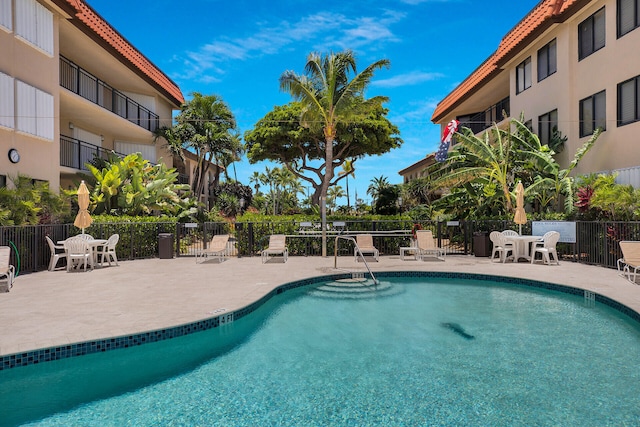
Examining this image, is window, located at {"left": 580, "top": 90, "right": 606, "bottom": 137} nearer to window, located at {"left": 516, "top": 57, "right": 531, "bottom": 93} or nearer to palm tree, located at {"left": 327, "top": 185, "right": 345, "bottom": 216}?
window, located at {"left": 516, "top": 57, "right": 531, "bottom": 93}

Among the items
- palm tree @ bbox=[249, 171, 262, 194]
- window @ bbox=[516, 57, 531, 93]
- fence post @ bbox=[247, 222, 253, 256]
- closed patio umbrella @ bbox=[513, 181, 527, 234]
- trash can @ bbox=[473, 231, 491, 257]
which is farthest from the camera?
palm tree @ bbox=[249, 171, 262, 194]

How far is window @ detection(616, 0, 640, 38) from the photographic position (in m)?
13.2

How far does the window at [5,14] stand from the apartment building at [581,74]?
63.2ft

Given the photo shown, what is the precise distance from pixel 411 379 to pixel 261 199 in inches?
2282

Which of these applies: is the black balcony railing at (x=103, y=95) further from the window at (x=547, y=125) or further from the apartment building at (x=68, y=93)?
the window at (x=547, y=125)

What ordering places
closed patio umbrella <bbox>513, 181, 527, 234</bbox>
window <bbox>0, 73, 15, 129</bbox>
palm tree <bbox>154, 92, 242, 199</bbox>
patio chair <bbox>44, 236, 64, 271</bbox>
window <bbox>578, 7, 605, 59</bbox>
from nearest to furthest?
patio chair <bbox>44, 236, 64, 271</bbox>
window <bbox>0, 73, 15, 129</bbox>
closed patio umbrella <bbox>513, 181, 527, 234</bbox>
window <bbox>578, 7, 605, 59</bbox>
palm tree <bbox>154, 92, 242, 199</bbox>

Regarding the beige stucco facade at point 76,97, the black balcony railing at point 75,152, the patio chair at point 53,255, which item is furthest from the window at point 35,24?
the patio chair at point 53,255

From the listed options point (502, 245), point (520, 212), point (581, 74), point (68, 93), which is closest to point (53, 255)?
point (68, 93)

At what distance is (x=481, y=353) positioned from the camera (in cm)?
579

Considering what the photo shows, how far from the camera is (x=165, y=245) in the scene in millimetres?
15336

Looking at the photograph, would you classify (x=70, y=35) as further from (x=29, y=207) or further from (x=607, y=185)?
(x=607, y=185)

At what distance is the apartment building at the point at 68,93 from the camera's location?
1298cm

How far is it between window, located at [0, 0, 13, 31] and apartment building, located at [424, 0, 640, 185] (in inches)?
758

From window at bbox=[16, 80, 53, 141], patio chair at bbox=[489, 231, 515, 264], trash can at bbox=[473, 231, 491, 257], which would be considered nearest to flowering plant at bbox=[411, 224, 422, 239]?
trash can at bbox=[473, 231, 491, 257]
